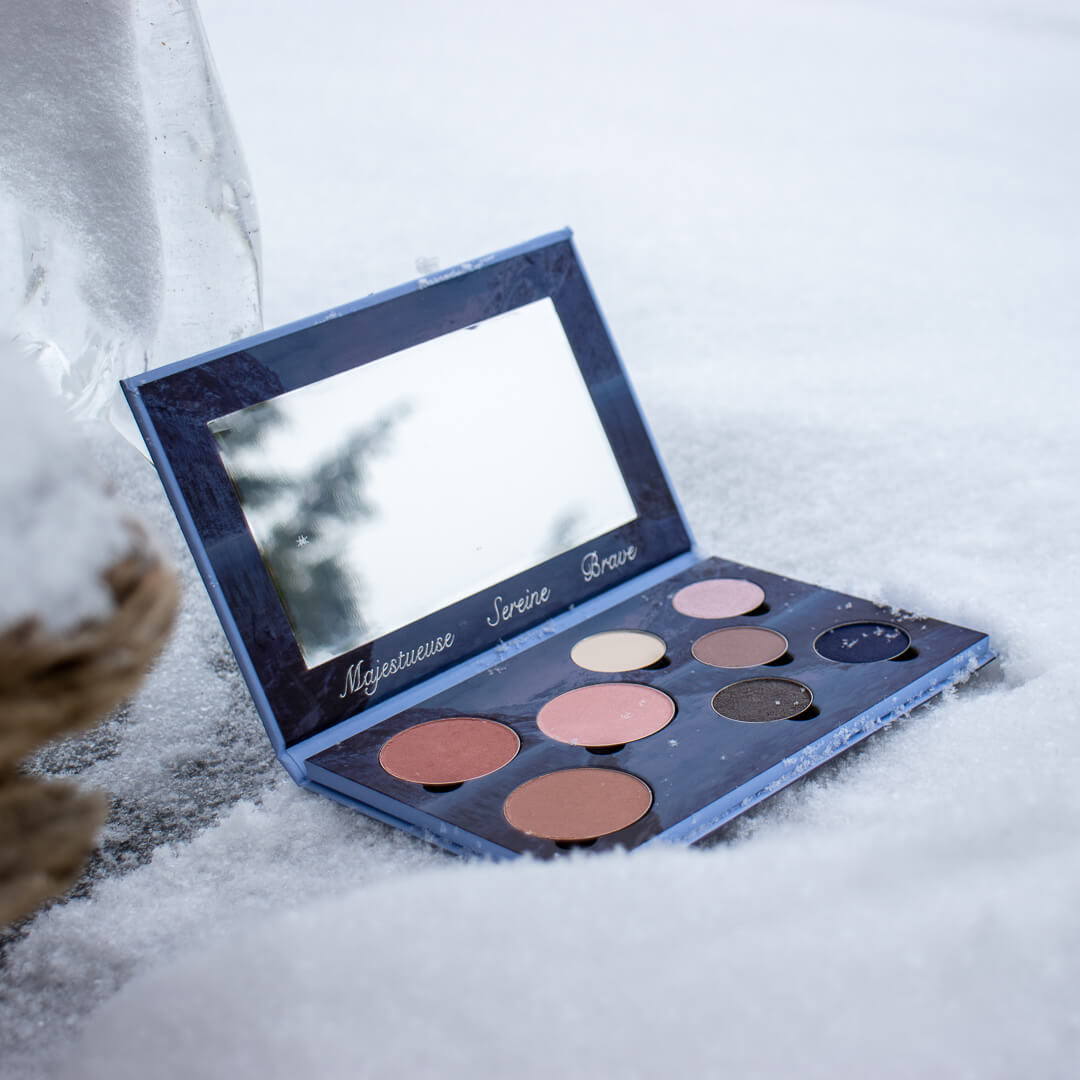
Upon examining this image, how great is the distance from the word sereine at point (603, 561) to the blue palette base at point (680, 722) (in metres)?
0.02

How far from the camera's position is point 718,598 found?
0.77m

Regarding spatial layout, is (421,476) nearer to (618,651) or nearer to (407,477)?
(407,477)

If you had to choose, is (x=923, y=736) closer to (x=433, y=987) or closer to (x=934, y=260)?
(x=433, y=987)

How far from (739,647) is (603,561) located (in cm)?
11

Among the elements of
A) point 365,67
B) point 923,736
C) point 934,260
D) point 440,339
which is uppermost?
point 365,67

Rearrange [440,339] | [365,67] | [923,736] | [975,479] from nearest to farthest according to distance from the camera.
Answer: [923,736] < [440,339] < [975,479] < [365,67]

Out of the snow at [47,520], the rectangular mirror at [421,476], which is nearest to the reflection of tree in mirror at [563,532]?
the rectangular mirror at [421,476]

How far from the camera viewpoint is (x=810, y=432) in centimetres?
98

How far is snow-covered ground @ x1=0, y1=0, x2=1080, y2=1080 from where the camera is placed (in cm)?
42

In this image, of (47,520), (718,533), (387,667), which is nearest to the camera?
(47,520)

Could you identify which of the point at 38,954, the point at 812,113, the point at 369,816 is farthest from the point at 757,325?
the point at 38,954

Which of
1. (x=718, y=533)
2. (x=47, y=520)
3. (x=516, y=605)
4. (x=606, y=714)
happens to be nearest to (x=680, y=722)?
(x=606, y=714)

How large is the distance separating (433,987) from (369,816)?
196mm

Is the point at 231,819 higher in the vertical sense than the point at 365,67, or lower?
lower
